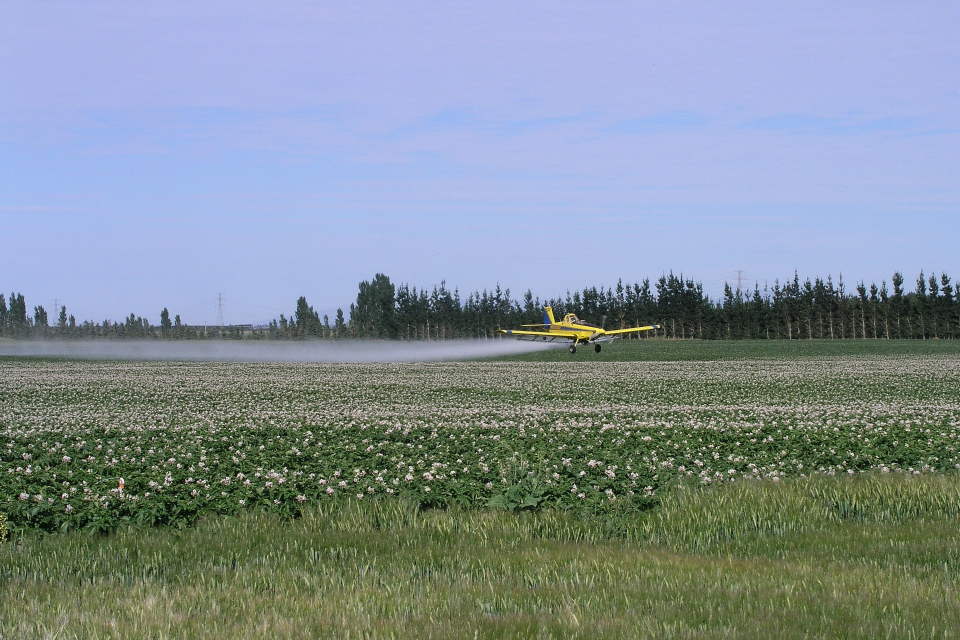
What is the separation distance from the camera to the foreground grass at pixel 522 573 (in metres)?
6.16

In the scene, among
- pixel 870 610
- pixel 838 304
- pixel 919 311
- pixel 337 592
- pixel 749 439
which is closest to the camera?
pixel 870 610

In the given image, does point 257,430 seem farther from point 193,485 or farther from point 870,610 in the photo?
point 870,610

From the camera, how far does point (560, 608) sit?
6504 millimetres

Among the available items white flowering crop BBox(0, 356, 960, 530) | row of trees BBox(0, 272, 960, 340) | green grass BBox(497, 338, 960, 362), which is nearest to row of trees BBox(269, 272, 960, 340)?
row of trees BBox(0, 272, 960, 340)

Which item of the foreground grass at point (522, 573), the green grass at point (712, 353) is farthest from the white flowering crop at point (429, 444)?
the green grass at point (712, 353)

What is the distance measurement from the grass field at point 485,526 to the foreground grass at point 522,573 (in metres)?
0.03

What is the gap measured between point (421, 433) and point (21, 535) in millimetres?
9364

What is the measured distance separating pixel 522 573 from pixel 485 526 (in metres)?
2.30

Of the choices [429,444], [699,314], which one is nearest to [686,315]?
[699,314]

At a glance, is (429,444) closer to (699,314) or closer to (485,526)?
(485,526)

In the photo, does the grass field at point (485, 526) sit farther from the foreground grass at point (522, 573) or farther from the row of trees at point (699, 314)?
the row of trees at point (699, 314)

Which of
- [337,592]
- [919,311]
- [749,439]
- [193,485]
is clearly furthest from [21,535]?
[919,311]

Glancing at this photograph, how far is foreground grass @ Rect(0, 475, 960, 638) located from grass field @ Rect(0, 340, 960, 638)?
3 cm

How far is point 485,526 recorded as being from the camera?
997 cm
